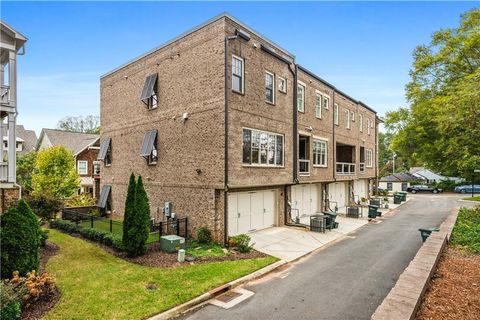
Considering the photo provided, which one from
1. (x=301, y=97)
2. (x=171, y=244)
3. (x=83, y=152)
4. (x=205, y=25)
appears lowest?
(x=171, y=244)

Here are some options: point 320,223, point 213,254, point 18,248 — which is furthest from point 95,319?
point 320,223

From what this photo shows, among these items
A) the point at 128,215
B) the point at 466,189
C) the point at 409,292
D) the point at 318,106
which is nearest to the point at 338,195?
the point at 318,106

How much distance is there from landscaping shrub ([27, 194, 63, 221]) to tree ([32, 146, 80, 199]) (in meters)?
10.3

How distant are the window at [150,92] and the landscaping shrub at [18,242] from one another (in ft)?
32.8

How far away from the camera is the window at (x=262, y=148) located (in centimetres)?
1491

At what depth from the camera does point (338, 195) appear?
27.2 metres

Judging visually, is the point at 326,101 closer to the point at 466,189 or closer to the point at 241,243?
the point at 241,243

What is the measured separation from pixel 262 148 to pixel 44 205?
477 inches

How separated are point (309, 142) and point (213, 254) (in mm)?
11620

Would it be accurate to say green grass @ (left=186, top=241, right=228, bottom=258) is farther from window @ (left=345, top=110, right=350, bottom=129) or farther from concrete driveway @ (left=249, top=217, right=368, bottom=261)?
window @ (left=345, top=110, right=350, bottom=129)

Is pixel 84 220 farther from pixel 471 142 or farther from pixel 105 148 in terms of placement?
pixel 471 142

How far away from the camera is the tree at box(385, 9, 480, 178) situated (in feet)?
80.3

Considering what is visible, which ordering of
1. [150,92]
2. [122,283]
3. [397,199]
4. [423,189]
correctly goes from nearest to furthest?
1. [122,283]
2. [150,92]
3. [397,199]
4. [423,189]

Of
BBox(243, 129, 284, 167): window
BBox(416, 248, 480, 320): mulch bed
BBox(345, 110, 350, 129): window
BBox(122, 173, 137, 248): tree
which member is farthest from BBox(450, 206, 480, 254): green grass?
BBox(345, 110, 350, 129): window
